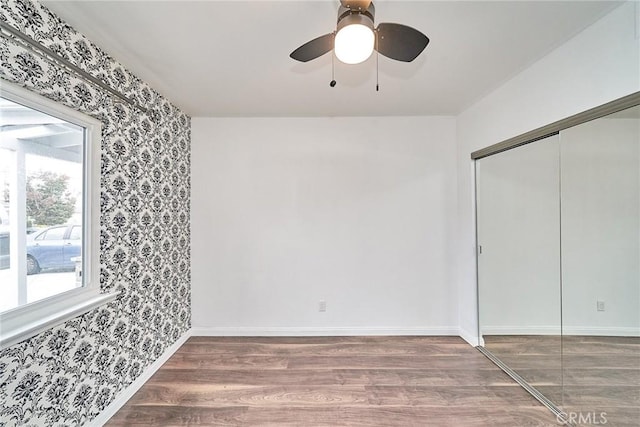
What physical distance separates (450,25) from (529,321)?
8.11ft

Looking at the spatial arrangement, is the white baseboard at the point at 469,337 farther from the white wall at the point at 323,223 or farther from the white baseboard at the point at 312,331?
the white wall at the point at 323,223

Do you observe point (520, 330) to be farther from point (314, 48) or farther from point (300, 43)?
point (300, 43)

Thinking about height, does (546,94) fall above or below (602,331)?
above

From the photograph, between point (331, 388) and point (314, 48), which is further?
point (331, 388)

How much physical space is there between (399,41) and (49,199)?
7.00ft

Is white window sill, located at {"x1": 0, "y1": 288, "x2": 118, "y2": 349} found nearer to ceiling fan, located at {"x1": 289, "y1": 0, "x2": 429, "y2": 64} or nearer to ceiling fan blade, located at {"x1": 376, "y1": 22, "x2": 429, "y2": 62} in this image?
ceiling fan, located at {"x1": 289, "y1": 0, "x2": 429, "y2": 64}

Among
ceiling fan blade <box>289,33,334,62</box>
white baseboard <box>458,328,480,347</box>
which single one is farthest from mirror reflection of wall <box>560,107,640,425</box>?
ceiling fan blade <box>289,33,334,62</box>

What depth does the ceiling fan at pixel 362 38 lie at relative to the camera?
1.19 metres

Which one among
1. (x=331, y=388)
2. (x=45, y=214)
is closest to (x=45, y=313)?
(x=45, y=214)

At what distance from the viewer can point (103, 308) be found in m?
1.92

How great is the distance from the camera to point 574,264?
6.41ft

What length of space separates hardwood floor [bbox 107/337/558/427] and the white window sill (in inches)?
35.5

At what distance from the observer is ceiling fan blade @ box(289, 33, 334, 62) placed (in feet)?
4.55

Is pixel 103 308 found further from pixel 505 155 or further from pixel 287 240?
pixel 505 155
